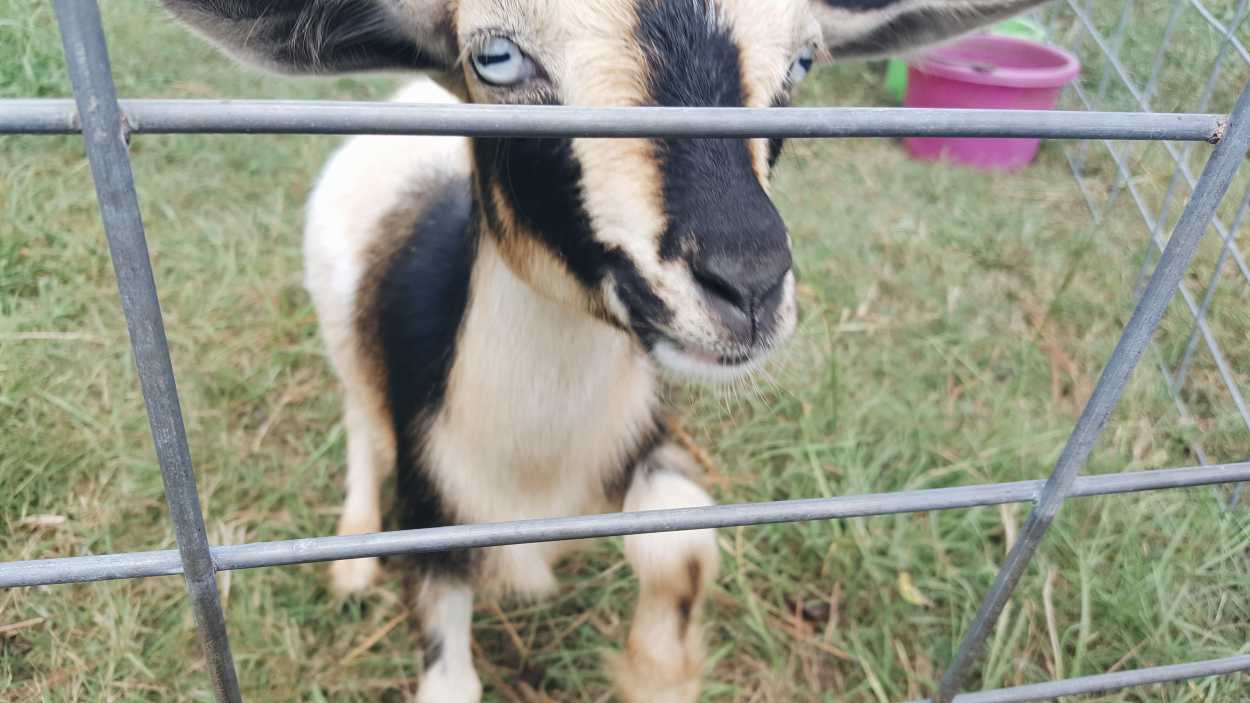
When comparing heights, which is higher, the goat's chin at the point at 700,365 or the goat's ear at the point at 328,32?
the goat's ear at the point at 328,32

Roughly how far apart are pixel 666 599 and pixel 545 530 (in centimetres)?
83

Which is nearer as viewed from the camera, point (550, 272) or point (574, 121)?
point (574, 121)

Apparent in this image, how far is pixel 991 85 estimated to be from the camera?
13.4ft

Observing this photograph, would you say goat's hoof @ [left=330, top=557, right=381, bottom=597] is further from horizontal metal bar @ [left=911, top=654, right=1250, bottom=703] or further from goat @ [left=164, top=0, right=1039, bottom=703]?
horizontal metal bar @ [left=911, top=654, right=1250, bottom=703]

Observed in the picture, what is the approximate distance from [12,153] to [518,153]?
306cm

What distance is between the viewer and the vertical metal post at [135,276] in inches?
33.8

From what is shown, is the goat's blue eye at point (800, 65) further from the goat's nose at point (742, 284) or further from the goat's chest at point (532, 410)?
the goat's chest at point (532, 410)

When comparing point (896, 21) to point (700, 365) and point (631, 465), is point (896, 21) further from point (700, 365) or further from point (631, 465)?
point (631, 465)

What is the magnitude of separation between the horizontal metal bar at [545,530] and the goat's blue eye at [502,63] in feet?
2.19

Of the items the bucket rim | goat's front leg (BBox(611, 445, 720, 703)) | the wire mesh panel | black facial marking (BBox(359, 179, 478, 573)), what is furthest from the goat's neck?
the bucket rim

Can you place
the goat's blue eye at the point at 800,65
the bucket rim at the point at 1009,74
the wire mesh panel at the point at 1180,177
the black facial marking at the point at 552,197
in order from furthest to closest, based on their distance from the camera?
the bucket rim at the point at 1009,74, the wire mesh panel at the point at 1180,177, the goat's blue eye at the point at 800,65, the black facial marking at the point at 552,197

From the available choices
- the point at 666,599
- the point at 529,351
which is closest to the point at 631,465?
the point at 666,599

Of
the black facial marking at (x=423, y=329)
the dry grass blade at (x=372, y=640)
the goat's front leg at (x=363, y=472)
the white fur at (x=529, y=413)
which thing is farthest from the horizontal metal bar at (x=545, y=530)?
the goat's front leg at (x=363, y=472)

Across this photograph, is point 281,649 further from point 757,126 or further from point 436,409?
point 757,126
